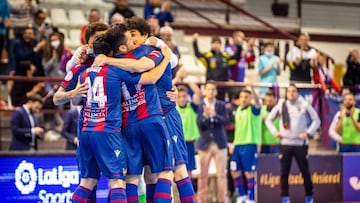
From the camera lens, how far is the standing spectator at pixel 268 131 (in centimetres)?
1262

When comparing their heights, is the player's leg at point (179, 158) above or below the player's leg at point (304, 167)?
above

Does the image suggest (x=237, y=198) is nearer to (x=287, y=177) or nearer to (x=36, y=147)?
(x=287, y=177)

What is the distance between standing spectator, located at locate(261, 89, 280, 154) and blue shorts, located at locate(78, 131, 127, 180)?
5639mm

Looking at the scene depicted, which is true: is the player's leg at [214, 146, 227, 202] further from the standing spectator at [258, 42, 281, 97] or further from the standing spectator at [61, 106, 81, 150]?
the standing spectator at [258, 42, 281, 97]

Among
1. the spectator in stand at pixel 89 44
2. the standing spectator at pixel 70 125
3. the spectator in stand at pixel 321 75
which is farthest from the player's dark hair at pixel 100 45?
the spectator in stand at pixel 321 75

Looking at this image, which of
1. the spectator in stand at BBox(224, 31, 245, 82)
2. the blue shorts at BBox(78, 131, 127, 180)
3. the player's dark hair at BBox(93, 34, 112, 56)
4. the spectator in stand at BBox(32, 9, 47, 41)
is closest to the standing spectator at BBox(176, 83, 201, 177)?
the spectator in stand at BBox(224, 31, 245, 82)

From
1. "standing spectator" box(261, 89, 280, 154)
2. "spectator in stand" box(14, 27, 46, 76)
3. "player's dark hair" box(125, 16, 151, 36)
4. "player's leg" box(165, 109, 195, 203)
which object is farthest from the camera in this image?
"spectator in stand" box(14, 27, 46, 76)

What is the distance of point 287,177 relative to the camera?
12.0m

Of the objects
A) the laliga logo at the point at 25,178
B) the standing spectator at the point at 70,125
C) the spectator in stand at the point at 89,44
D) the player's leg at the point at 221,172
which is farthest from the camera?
the player's leg at the point at 221,172

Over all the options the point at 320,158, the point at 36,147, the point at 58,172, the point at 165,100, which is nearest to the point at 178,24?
the point at 320,158

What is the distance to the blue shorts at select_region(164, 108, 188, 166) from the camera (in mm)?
7848

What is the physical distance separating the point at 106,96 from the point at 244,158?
504 cm

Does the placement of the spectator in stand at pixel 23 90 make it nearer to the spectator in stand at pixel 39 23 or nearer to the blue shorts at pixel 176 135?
the spectator in stand at pixel 39 23

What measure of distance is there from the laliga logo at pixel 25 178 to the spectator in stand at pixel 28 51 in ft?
10.6
